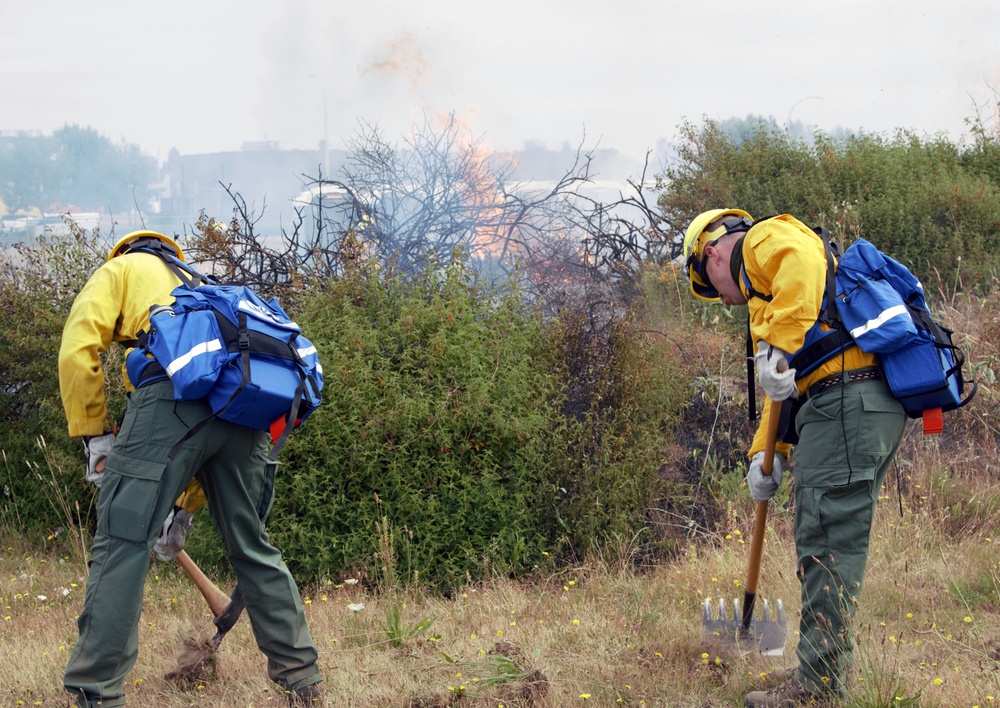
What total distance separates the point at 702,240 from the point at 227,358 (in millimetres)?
1919

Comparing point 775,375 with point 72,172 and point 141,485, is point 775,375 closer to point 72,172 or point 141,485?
point 141,485

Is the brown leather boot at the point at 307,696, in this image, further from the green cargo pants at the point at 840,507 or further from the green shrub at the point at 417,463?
the green cargo pants at the point at 840,507

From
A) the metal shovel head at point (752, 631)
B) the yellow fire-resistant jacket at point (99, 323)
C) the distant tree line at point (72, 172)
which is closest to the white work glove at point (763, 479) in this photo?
the metal shovel head at point (752, 631)

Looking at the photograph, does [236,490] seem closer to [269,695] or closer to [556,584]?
[269,695]

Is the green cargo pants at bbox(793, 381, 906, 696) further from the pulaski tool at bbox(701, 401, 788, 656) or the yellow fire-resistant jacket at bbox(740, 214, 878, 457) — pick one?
the pulaski tool at bbox(701, 401, 788, 656)

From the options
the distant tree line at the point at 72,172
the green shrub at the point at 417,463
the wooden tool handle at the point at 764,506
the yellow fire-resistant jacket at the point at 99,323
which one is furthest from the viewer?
the distant tree line at the point at 72,172

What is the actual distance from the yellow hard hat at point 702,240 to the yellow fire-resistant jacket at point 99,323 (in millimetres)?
2089

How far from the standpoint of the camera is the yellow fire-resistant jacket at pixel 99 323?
3328 mm

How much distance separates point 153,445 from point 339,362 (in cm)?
209

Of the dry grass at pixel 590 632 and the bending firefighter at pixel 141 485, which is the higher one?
the bending firefighter at pixel 141 485

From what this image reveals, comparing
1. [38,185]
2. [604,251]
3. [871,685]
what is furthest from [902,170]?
[38,185]

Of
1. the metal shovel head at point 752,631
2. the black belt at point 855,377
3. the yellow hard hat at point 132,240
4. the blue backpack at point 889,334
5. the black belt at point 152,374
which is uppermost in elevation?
the yellow hard hat at point 132,240

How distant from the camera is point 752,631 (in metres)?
3.94

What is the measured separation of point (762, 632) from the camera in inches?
155
